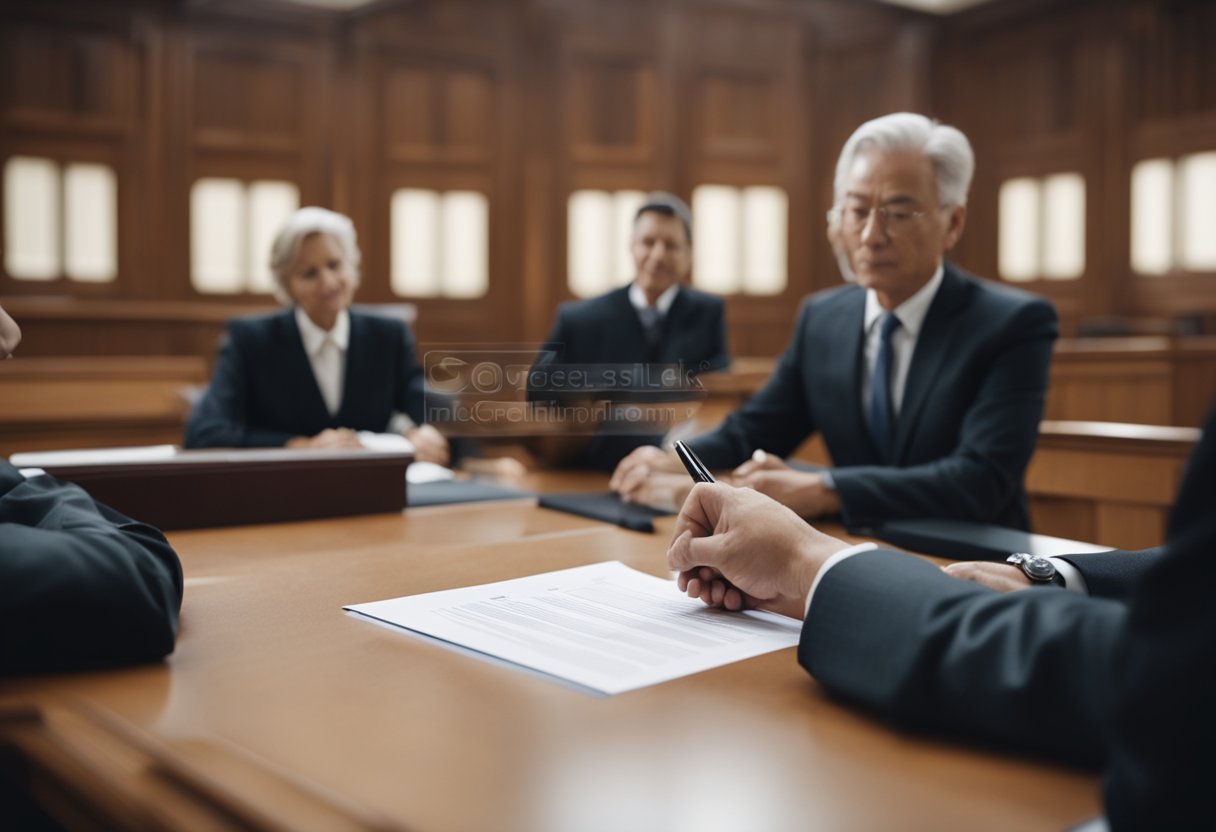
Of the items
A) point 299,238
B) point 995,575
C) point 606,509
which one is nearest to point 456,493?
point 606,509

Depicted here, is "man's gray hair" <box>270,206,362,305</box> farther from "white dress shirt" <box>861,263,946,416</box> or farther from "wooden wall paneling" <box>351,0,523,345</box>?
"wooden wall paneling" <box>351,0,523,345</box>

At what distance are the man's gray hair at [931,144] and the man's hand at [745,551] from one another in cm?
138

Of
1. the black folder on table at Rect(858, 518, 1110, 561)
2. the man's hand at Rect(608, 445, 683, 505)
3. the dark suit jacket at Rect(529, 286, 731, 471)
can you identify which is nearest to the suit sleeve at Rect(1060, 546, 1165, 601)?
the black folder on table at Rect(858, 518, 1110, 561)

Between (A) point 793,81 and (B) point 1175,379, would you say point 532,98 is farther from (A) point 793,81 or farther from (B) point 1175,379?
(B) point 1175,379

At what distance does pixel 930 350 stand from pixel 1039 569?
1.15m

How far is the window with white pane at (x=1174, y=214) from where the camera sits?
297 inches

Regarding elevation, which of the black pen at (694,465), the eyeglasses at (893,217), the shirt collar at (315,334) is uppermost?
the eyeglasses at (893,217)

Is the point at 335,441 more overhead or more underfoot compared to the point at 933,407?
more underfoot

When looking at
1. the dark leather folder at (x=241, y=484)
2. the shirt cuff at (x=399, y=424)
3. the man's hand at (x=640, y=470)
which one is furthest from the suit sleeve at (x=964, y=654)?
the shirt cuff at (x=399, y=424)

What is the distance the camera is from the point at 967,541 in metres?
1.54

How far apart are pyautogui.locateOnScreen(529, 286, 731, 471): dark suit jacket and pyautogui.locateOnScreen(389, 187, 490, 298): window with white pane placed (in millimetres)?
4324

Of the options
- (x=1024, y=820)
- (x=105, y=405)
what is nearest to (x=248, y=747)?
(x=1024, y=820)

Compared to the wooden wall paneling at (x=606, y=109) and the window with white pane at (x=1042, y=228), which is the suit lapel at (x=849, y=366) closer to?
the wooden wall paneling at (x=606, y=109)

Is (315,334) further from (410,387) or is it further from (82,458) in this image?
(82,458)
